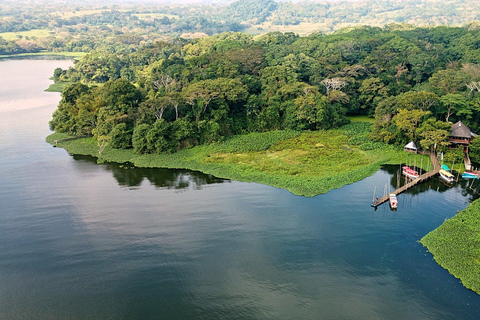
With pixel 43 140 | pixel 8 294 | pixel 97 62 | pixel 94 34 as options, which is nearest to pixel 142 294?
pixel 8 294

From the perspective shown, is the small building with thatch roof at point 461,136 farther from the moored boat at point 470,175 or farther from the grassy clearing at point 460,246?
the grassy clearing at point 460,246

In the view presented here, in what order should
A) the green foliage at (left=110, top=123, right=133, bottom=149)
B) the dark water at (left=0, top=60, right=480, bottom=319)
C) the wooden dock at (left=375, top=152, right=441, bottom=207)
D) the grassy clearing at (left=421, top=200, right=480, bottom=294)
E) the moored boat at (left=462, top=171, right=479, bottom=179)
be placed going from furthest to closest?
the green foliage at (left=110, top=123, right=133, bottom=149)
the moored boat at (left=462, top=171, right=479, bottom=179)
the wooden dock at (left=375, top=152, right=441, bottom=207)
the grassy clearing at (left=421, top=200, right=480, bottom=294)
the dark water at (left=0, top=60, right=480, bottom=319)

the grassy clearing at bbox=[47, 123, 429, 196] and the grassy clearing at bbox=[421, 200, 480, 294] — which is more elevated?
the grassy clearing at bbox=[47, 123, 429, 196]

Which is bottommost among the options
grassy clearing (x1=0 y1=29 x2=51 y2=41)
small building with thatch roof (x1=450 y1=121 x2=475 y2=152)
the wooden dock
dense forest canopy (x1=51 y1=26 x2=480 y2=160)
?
the wooden dock

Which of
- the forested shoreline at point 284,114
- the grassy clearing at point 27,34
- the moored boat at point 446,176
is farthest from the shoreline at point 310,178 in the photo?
the grassy clearing at point 27,34

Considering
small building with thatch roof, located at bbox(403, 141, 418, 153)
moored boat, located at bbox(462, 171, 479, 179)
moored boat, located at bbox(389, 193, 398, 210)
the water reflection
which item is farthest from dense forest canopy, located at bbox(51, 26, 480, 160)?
moored boat, located at bbox(389, 193, 398, 210)

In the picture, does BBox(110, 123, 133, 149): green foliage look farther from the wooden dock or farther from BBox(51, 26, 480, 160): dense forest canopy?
the wooden dock

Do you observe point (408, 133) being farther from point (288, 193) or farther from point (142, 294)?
point (142, 294)
